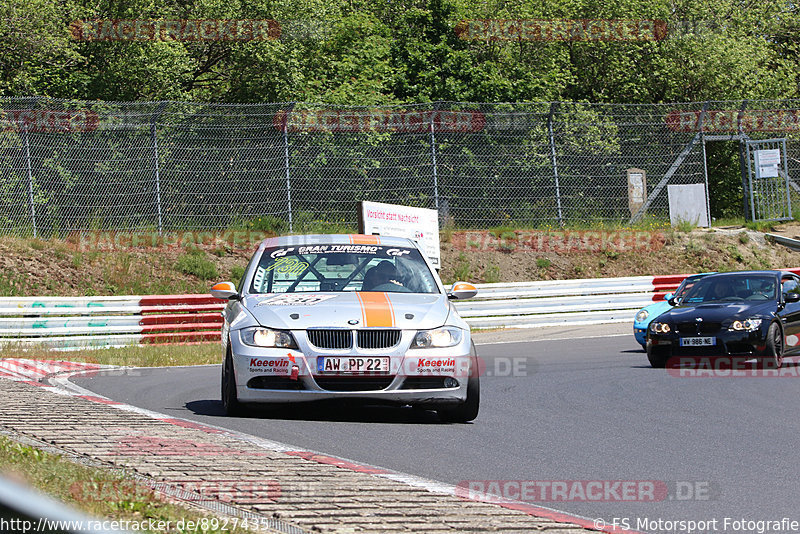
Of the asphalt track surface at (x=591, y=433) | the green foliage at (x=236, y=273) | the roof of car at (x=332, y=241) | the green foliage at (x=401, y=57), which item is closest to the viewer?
the asphalt track surface at (x=591, y=433)

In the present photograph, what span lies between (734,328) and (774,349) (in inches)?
23.2

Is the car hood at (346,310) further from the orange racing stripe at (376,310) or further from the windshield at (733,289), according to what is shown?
the windshield at (733,289)

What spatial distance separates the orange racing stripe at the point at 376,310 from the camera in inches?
343

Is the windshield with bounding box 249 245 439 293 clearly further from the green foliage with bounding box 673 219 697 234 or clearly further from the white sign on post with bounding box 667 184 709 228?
the green foliage with bounding box 673 219 697 234

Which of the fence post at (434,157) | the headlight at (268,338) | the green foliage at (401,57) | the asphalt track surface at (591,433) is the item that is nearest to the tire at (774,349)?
the asphalt track surface at (591,433)

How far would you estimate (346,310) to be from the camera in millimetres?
8836

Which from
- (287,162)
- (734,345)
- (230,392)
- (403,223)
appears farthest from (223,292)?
(287,162)

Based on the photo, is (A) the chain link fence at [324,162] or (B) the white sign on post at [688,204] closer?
(A) the chain link fence at [324,162]

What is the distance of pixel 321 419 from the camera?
912cm

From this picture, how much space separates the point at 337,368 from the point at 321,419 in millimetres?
758

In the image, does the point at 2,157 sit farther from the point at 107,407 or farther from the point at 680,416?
the point at 680,416

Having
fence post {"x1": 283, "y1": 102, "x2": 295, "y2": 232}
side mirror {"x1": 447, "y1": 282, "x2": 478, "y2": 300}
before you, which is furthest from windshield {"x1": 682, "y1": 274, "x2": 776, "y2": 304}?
fence post {"x1": 283, "y1": 102, "x2": 295, "y2": 232}

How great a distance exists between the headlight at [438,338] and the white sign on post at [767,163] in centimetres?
2393

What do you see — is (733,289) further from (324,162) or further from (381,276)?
(324,162)
